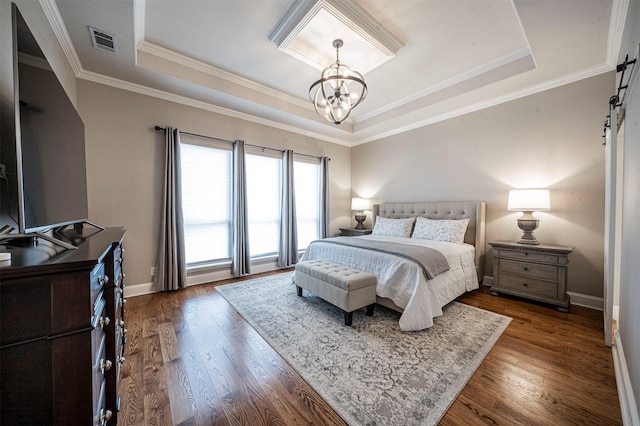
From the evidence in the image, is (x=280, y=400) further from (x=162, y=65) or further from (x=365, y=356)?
(x=162, y=65)

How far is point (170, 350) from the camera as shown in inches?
78.3

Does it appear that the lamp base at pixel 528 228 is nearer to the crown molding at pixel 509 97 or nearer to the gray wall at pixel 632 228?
the gray wall at pixel 632 228

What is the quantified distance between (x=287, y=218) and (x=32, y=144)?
3484mm

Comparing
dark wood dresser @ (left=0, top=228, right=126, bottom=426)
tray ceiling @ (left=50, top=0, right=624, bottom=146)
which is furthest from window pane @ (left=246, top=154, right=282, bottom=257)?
dark wood dresser @ (left=0, top=228, right=126, bottom=426)

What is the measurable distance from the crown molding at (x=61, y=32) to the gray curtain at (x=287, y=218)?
109 inches

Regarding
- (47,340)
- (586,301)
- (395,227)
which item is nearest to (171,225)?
(47,340)

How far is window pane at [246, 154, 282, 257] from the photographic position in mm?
4215

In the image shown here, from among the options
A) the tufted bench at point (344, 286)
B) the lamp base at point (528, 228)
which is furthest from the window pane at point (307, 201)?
the lamp base at point (528, 228)

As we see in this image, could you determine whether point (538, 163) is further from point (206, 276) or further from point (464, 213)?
point (206, 276)

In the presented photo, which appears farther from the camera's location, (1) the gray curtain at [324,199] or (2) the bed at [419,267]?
(1) the gray curtain at [324,199]

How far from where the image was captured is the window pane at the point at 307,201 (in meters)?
4.85

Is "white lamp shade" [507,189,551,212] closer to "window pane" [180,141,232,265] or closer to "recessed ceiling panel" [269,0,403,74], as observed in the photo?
"recessed ceiling panel" [269,0,403,74]

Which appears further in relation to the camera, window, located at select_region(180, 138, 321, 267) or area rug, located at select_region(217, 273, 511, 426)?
window, located at select_region(180, 138, 321, 267)

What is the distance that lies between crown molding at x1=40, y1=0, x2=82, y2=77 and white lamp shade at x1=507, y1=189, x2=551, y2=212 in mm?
4871
